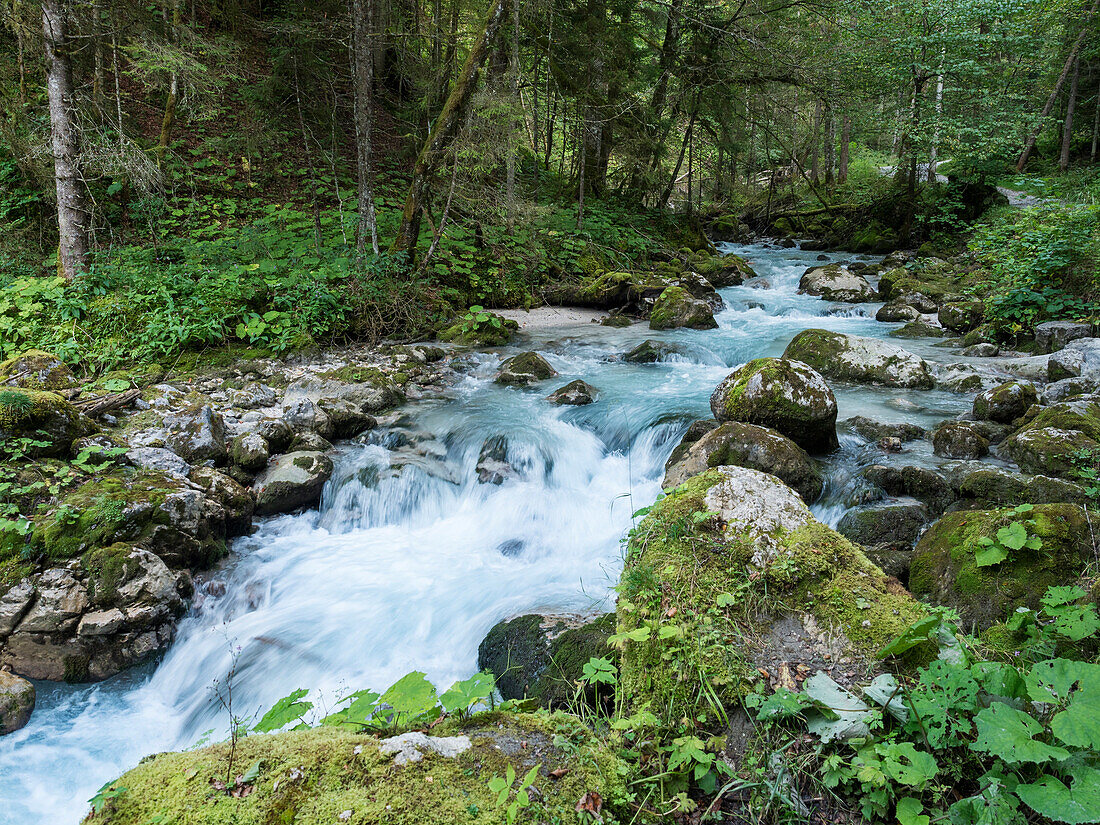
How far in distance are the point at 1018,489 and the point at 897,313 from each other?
8.86 metres

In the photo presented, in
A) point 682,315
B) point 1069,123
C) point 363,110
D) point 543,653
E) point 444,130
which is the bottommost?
point 543,653

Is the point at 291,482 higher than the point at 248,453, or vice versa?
the point at 248,453

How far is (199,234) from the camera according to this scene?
11398mm

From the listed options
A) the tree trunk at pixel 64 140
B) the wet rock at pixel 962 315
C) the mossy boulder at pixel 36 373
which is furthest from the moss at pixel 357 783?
the wet rock at pixel 962 315

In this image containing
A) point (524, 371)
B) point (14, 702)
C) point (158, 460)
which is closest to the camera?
point (14, 702)

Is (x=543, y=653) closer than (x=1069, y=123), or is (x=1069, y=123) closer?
(x=543, y=653)

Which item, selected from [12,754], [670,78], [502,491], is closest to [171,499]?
[12,754]

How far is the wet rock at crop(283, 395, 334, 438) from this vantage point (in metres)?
7.24

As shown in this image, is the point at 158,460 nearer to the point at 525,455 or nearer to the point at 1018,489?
the point at 525,455

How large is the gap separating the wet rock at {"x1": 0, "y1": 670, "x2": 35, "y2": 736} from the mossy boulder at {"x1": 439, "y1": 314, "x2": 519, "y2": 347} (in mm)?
8104

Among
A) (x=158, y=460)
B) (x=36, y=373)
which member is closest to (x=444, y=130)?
(x=36, y=373)

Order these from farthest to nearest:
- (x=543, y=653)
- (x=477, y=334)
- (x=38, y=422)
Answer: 1. (x=477, y=334)
2. (x=38, y=422)
3. (x=543, y=653)

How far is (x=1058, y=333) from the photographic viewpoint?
→ 838 centimetres

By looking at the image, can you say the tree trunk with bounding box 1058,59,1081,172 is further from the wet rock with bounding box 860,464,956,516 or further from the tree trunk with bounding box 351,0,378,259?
the tree trunk with bounding box 351,0,378,259
